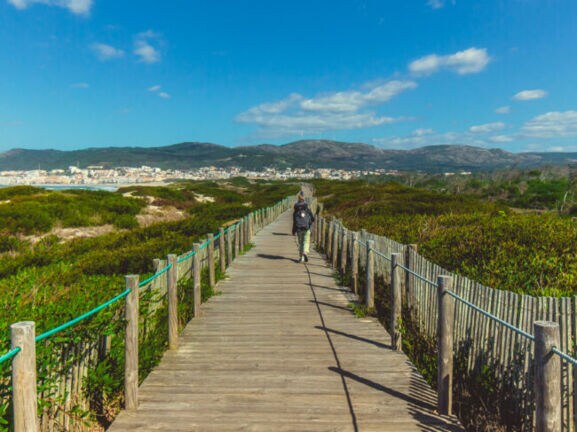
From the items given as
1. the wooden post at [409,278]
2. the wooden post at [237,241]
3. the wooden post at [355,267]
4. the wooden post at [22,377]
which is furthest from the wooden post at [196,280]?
the wooden post at [237,241]

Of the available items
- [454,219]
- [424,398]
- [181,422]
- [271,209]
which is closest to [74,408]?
[181,422]

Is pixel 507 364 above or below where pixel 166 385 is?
above

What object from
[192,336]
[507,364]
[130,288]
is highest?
[130,288]

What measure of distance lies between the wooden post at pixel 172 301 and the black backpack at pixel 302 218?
7046mm

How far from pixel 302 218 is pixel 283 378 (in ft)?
26.3

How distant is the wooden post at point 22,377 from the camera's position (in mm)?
2857

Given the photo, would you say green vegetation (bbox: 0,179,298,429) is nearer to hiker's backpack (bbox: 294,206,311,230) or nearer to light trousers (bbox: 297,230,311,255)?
hiker's backpack (bbox: 294,206,311,230)

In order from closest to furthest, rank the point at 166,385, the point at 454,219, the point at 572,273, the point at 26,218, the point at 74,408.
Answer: the point at 74,408, the point at 166,385, the point at 572,273, the point at 454,219, the point at 26,218

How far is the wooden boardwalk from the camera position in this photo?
14.0ft

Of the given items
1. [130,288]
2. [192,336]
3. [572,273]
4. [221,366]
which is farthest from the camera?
[572,273]

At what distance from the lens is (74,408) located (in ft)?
13.3

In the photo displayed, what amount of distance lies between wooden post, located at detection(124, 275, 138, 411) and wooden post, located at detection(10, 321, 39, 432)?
5.25ft

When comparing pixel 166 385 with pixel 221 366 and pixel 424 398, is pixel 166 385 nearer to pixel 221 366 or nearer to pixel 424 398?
pixel 221 366

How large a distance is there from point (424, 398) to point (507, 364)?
93 centimetres
